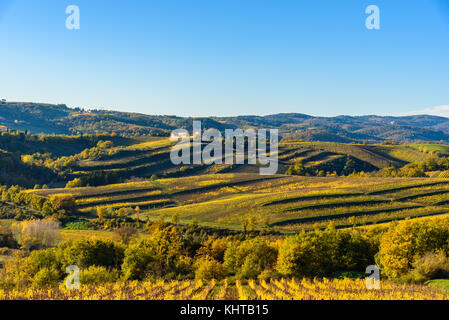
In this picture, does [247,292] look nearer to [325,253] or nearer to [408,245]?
[325,253]

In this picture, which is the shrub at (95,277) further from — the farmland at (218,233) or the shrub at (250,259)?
the shrub at (250,259)

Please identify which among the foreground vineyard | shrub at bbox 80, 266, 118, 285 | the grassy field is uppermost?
the foreground vineyard

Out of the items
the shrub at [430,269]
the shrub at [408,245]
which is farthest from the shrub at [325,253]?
the shrub at [430,269]

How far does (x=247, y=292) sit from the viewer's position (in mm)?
39656

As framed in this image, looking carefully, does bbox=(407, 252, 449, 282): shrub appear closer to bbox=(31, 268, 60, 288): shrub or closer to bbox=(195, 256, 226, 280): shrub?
bbox=(195, 256, 226, 280): shrub

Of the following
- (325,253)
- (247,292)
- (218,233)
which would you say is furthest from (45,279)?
(218,233)

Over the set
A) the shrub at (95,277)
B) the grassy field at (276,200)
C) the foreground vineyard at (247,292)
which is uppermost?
the foreground vineyard at (247,292)

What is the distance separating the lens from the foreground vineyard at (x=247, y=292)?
33.5 metres

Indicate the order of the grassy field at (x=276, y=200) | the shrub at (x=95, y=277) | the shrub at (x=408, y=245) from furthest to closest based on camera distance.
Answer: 1. the grassy field at (x=276, y=200)
2. the shrub at (x=408, y=245)
3. the shrub at (x=95, y=277)

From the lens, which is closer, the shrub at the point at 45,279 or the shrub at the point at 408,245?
the shrub at the point at 45,279

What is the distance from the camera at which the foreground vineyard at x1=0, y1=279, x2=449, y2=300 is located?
33469 millimetres

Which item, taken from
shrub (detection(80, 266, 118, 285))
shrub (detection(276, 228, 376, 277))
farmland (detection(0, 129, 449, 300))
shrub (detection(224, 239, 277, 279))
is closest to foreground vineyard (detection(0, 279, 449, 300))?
farmland (detection(0, 129, 449, 300))

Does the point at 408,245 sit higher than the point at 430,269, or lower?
higher
